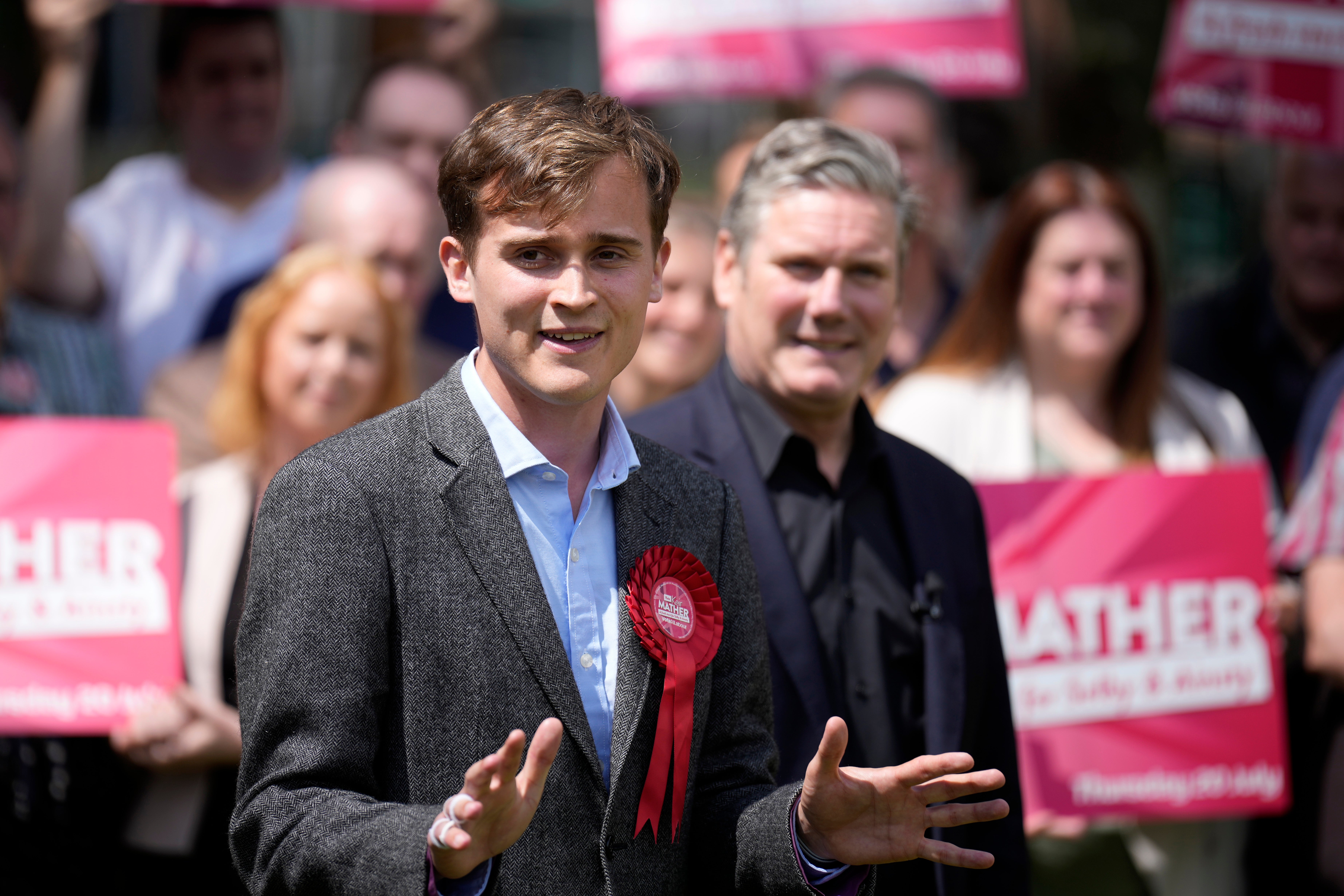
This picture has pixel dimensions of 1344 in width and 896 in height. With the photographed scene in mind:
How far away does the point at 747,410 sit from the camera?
279 centimetres

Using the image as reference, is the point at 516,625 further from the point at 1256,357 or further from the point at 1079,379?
the point at 1256,357

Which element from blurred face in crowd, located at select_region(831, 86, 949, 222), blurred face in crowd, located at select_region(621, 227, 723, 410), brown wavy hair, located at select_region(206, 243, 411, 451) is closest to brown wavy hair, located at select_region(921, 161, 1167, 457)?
blurred face in crowd, located at select_region(831, 86, 949, 222)

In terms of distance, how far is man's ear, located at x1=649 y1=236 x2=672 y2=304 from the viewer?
6.40ft

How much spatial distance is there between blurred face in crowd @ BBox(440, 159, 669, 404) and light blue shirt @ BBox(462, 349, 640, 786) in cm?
8

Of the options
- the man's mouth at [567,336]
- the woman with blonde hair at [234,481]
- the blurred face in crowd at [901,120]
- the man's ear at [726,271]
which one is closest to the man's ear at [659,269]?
the man's mouth at [567,336]

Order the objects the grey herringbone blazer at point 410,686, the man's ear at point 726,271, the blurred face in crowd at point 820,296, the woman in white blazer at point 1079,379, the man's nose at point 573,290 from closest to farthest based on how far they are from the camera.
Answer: the grey herringbone blazer at point 410,686 → the man's nose at point 573,290 → the blurred face in crowd at point 820,296 → the man's ear at point 726,271 → the woman in white blazer at point 1079,379

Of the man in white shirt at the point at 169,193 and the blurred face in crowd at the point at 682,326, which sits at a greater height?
the man in white shirt at the point at 169,193

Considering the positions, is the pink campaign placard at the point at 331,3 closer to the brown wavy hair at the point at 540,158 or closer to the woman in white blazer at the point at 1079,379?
the woman in white blazer at the point at 1079,379

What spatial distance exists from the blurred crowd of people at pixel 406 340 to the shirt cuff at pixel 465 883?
164 centimetres

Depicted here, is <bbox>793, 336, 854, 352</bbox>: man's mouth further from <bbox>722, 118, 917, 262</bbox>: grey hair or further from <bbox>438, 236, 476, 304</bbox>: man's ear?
<bbox>438, 236, 476, 304</bbox>: man's ear

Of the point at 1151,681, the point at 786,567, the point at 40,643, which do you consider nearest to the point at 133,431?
the point at 40,643

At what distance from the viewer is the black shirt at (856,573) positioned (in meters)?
2.57

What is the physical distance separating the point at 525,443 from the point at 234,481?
2.06 meters

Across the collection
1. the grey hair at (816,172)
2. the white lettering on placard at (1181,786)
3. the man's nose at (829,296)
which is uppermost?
the grey hair at (816,172)
